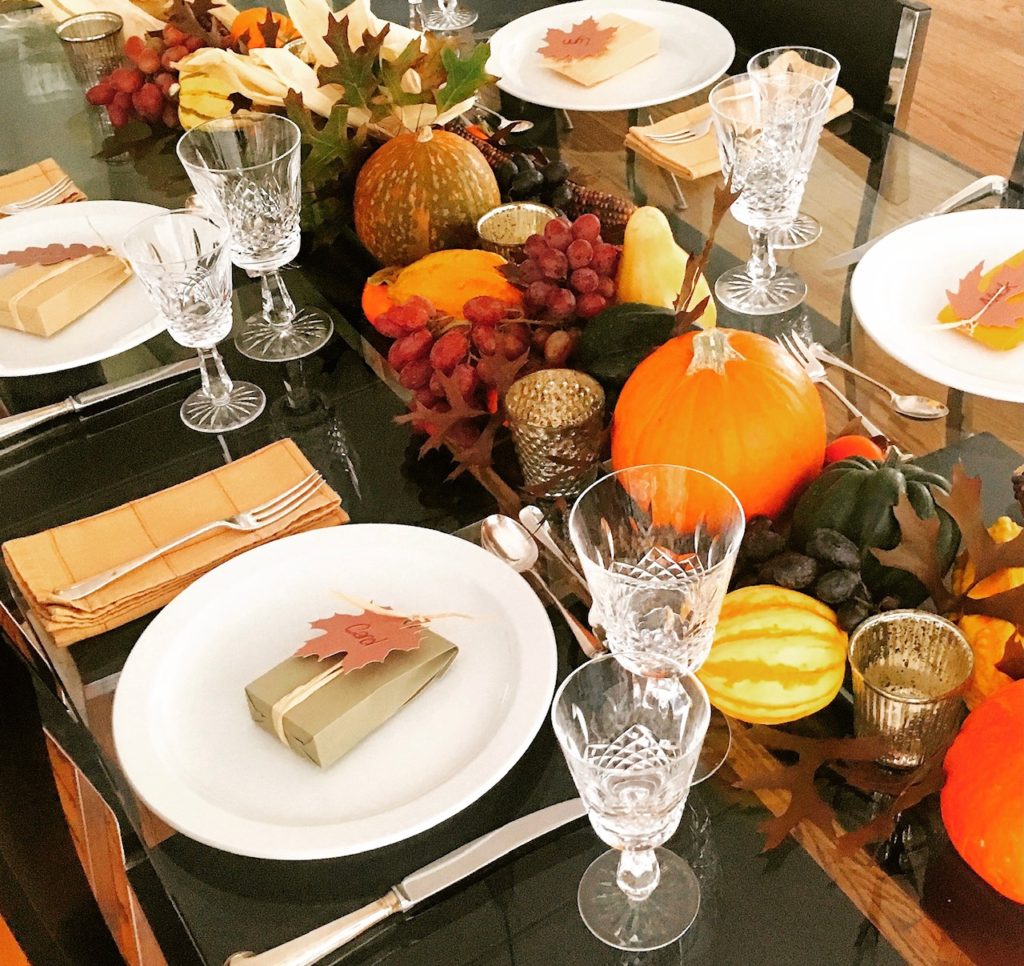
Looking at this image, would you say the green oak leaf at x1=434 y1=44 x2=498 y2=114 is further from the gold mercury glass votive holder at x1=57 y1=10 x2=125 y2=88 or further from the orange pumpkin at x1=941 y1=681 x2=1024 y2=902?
the orange pumpkin at x1=941 y1=681 x2=1024 y2=902

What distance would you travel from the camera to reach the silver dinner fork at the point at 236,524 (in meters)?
0.84

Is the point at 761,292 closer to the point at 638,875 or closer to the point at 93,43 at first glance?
the point at 638,875

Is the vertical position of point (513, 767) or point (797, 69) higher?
point (797, 69)

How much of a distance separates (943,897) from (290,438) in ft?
2.11

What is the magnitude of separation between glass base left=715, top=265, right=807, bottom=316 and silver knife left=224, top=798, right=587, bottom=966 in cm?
61

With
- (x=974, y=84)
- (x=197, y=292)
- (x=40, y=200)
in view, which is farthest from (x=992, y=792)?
(x=974, y=84)

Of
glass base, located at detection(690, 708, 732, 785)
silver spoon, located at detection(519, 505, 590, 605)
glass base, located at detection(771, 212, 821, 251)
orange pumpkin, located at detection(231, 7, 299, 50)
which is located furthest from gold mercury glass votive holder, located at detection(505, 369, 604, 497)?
orange pumpkin, located at detection(231, 7, 299, 50)

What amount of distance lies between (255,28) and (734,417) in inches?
39.5

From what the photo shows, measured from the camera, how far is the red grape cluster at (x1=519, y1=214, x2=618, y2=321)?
3.12 ft

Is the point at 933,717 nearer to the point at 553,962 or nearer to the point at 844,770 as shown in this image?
the point at 844,770

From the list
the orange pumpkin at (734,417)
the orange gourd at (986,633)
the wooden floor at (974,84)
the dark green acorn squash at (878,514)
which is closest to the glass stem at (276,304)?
the orange pumpkin at (734,417)

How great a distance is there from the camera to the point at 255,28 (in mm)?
1498

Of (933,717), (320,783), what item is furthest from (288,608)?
(933,717)

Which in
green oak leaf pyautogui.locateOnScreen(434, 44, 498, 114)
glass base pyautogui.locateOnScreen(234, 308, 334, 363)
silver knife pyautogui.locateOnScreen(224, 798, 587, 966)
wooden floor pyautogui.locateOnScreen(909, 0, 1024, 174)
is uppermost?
green oak leaf pyautogui.locateOnScreen(434, 44, 498, 114)
